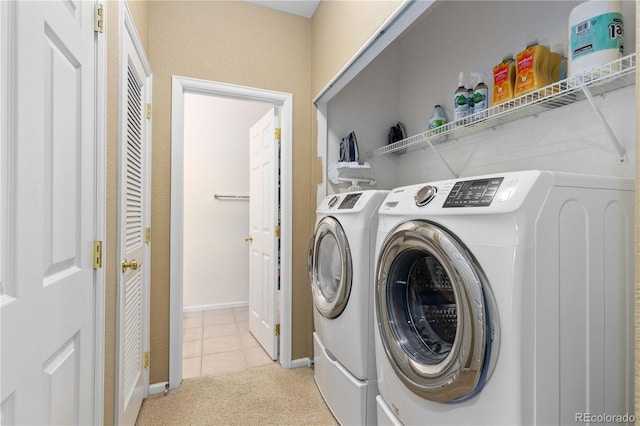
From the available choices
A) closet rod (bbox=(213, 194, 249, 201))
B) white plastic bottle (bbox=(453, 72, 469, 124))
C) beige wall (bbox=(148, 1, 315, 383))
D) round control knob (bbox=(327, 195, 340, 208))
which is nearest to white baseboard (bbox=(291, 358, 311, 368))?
beige wall (bbox=(148, 1, 315, 383))

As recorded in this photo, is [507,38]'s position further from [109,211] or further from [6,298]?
[6,298]

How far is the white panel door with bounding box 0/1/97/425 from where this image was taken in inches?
24.0

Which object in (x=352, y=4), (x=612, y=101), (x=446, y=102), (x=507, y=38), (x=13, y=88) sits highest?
(x=352, y=4)

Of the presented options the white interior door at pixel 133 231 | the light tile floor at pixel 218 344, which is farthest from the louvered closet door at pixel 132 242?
the light tile floor at pixel 218 344

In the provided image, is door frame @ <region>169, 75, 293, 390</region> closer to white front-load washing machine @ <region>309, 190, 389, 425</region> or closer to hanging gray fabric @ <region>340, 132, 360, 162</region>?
hanging gray fabric @ <region>340, 132, 360, 162</region>

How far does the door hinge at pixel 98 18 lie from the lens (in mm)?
1034

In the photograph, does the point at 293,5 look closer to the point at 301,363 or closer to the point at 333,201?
the point at 333,201

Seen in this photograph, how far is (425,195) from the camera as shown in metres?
1.11

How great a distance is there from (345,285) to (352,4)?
151cm

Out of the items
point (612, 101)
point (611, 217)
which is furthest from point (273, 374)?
point (612, 101)

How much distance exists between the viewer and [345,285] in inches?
60.5

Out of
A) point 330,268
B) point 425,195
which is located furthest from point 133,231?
point 425,195

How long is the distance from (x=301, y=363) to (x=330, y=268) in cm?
93

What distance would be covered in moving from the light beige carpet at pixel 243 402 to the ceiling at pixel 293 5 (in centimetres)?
259
